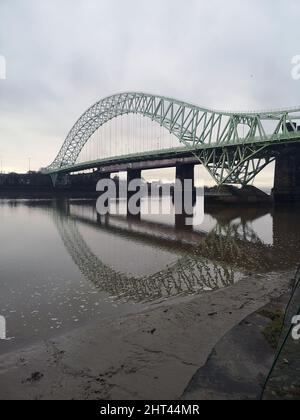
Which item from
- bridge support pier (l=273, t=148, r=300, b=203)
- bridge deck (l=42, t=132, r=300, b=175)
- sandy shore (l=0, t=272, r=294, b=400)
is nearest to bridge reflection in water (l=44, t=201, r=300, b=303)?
sandy shore (l=0, t=272, r=294, b=400)

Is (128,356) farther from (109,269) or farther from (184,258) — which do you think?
(184,258)

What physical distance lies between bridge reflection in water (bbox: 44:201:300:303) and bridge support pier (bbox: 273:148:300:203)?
38.2 m

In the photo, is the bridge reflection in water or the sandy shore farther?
the bridge reflection in water

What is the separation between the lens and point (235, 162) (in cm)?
6519

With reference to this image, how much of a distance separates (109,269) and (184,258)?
4.28 metres

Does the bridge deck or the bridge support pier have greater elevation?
the bridge deck

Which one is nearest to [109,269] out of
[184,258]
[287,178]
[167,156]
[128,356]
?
[184,258]

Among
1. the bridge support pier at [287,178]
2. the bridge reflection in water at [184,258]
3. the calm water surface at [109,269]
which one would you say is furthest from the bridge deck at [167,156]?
the calm water surface at [109,269]

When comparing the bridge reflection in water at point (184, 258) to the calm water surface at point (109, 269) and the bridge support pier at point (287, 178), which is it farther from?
the bridge support pier at point (287, 178)

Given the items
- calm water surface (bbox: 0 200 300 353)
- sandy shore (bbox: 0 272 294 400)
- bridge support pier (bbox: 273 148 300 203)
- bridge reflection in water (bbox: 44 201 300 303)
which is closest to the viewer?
sandy shore (bbox: 0 272 294 400)

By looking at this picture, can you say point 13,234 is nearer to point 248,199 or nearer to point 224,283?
point 224,283

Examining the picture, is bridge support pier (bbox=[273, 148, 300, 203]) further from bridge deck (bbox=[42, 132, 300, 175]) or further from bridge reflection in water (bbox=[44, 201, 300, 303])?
bridge reflection in water (bbox=[44, 201, 300, 303])

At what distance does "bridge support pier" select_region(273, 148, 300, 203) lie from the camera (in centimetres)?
6506
